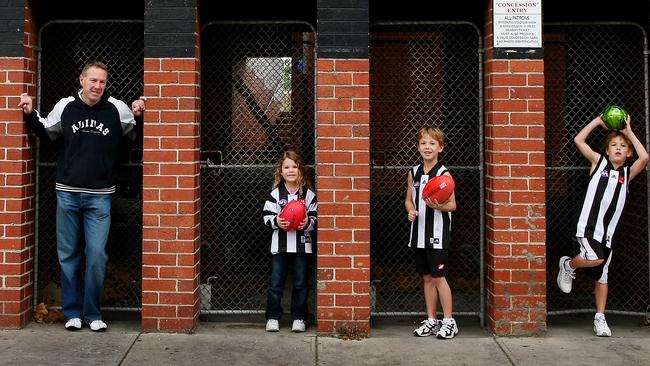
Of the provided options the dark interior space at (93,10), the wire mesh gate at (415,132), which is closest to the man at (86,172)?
the dark interior space at (93,10)

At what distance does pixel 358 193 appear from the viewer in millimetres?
5711

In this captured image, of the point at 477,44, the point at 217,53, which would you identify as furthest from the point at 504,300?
the point at 217,53

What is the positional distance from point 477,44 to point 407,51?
26.3 inches

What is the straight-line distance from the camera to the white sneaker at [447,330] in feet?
18.5

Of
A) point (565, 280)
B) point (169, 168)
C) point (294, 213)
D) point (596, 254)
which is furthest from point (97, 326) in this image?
point (596, 254)

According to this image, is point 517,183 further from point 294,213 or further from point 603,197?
point 294,213

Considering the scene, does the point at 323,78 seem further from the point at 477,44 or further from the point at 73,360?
the point at 73,360

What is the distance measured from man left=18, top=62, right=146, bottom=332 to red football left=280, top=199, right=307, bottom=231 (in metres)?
1.52

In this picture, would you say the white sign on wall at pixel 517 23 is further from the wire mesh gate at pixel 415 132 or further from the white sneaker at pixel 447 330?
the white sneaker at pixel 447 330

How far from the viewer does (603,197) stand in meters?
5.70

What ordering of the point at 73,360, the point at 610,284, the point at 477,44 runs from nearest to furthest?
1. the point at 73,360
2. the point at 477,44
3. the point at 610,284

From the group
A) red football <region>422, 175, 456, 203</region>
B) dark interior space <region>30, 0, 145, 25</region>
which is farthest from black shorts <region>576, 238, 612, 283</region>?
dark interior space <region>30, 0, 145, 25</region>

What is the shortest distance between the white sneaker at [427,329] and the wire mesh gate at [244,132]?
150cm

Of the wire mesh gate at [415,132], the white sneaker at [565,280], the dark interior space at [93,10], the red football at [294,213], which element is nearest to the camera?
the red football at [294,213]
